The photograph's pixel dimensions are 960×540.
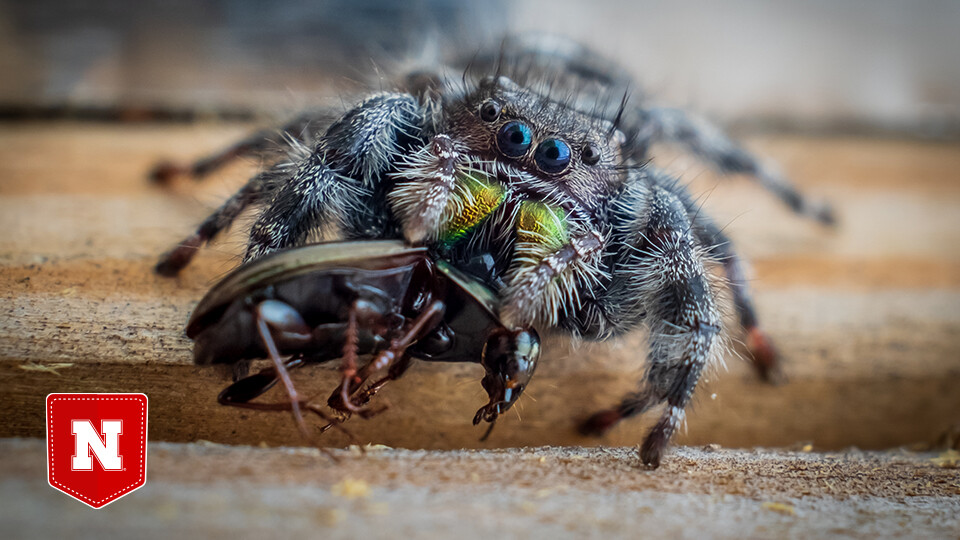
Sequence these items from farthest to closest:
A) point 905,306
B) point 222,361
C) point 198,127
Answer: point 198,127
point 905,306
point 222,361

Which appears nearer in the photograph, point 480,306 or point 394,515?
point 394,515

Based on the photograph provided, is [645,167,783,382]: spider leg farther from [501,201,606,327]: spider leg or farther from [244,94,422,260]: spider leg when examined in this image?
[244,94,422,260]: spider leg

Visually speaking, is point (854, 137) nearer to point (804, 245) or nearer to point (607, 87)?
point (804, 245)

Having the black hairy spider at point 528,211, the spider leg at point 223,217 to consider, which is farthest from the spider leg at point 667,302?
the spider leg at point 223,217

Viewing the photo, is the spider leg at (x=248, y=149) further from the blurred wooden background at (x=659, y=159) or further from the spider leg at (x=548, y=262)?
the spider leg at (x=548, y=262)

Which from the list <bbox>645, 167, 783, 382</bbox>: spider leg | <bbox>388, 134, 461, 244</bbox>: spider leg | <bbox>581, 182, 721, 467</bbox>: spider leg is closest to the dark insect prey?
<bbox>388, 134, 461, 244</bbox>: spider leg

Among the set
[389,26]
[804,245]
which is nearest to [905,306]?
[804,245]
